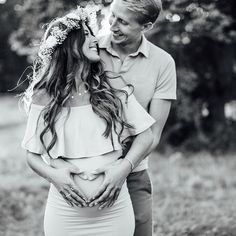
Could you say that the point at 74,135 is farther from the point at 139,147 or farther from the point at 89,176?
the point at 139,147

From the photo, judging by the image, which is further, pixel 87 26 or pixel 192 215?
pixel 192 215

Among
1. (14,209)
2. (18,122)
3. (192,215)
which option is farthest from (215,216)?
(18,122)

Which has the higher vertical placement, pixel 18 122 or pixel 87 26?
pixel 87 26

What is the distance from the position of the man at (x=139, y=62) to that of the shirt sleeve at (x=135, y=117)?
0.91ft

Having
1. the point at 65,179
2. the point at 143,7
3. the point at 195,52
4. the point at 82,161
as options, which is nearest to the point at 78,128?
the point at 82,161

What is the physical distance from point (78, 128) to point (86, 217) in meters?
0.48

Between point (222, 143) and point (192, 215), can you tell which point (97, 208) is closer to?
point (192, 215)

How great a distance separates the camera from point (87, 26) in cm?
336

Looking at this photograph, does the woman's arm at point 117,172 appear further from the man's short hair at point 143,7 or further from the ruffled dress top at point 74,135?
the man's short hair at point 143,7

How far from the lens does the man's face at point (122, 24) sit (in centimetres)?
356

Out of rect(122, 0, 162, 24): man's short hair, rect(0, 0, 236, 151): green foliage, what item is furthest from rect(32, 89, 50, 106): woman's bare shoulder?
rect(0, 0, 236, 151): green foliage

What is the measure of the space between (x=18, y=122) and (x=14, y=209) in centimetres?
1146

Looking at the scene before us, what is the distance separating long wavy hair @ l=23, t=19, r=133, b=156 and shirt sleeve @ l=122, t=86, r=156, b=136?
3cm

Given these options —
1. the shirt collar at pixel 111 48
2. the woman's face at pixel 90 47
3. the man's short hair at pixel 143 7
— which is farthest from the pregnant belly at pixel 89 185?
the man's short hair at pixel 143 7
